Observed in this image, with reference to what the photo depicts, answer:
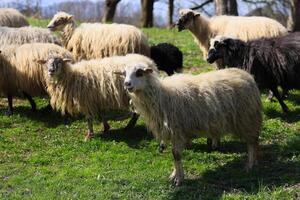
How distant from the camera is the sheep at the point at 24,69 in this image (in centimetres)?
1062

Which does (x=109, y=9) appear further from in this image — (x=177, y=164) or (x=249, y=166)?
(x=177, y=164)

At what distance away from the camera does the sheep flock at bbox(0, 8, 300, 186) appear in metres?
7.39

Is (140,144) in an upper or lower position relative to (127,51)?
lower

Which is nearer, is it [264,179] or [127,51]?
[264,179]

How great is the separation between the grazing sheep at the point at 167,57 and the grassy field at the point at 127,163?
184 centimetres

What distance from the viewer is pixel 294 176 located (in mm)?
7254

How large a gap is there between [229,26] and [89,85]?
4071 millimetres

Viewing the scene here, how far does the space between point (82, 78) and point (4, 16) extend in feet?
21.3

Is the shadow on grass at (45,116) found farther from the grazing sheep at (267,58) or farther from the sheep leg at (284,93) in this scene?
the sheep leg at (284,93)

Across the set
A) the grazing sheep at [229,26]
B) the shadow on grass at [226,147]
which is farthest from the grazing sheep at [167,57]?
the shadow on grass at [226,147]

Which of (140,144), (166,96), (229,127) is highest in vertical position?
(166,96)

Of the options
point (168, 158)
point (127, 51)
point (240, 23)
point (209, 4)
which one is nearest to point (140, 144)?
point (168, 158)

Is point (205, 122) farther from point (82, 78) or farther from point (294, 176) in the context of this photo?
point (82, 78)

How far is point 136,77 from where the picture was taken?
7086 mm
